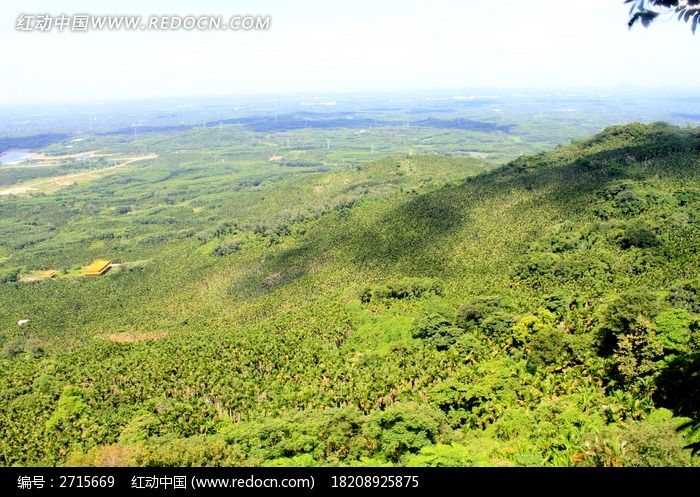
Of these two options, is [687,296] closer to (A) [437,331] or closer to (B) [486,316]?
(B) [486,316]

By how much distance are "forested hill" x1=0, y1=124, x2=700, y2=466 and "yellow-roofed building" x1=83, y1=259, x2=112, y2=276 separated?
12152 mm

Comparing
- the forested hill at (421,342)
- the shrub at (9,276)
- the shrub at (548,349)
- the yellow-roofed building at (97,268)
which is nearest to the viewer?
the forested hill at (421,342)

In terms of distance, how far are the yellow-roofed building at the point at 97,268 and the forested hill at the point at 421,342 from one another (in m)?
12.2

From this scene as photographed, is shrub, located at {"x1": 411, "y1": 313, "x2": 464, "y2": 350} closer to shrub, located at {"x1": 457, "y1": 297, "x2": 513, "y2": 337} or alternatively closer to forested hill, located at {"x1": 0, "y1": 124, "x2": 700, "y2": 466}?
forested hill, located at {"x1": 0, "y1": 124, "x2": 700, "y2": 466}

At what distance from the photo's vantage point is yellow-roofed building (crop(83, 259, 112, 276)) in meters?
118

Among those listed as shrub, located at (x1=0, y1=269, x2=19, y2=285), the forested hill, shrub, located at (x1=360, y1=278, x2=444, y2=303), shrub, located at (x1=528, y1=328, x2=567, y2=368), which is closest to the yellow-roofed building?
the forested hill

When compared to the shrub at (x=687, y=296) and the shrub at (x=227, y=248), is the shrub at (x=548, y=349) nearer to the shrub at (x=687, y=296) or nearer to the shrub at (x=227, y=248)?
the shrub at (x=687, y=296)

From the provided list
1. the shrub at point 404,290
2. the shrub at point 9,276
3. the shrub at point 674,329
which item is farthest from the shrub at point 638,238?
the shrub at point 9,276

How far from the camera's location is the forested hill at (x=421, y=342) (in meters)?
32.1

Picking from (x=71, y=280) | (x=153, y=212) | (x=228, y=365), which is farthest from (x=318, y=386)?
(x=153, y=212)

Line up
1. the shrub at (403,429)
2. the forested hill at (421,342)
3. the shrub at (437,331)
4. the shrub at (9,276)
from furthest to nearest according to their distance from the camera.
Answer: the shrub at (9,276), the shrub at (437,331), the forested hill at (421,342), the shrub at (403,429)

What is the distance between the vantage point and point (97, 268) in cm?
12062

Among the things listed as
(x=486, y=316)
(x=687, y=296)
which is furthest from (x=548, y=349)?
(x=687, y=296)

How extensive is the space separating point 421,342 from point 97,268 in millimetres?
98059
